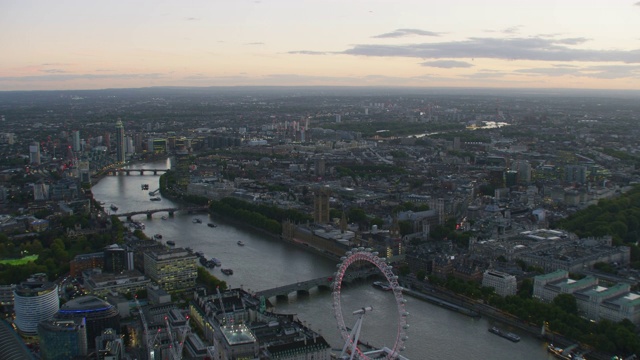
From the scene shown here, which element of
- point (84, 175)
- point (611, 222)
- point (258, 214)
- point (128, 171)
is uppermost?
point (611, 222)

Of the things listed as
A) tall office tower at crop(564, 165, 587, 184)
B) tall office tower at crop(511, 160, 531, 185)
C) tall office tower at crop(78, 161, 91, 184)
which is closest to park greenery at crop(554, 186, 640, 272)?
tall office tower at crop(564, 165, 587, 184)

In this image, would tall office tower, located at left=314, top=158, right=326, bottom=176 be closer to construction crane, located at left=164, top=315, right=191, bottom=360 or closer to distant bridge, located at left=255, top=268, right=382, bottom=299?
distant bridge, located at left=255, top=268, right=382, bottom=299

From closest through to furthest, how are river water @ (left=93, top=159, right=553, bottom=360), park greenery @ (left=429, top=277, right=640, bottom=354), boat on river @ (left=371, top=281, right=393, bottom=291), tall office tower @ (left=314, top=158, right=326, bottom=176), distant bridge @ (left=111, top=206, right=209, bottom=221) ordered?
park greenery @ (left=429, top=277, right=640, bottom=354) < river water @ (left=93, top=159, right=553, bottom=360) < boat on river @ (left=371, top=281, right=393, bottom=291) < distant bridge @ (left=111, top=206, right=209, bottom=221) < tall office tower @ (left=314, top=158, right=326, bottom=176)

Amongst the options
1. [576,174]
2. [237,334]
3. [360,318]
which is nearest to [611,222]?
[576,174]

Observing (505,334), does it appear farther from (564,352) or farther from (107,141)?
(107,141)

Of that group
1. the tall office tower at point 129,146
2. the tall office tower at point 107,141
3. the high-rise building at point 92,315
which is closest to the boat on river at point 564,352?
the high-rise building at point 92,315

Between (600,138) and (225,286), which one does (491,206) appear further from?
(600,138)

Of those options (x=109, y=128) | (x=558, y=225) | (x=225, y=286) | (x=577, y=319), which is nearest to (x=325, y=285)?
(x=225, y=286)
